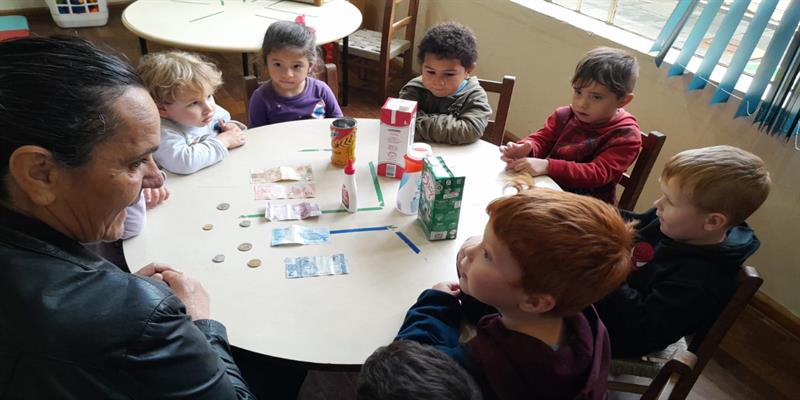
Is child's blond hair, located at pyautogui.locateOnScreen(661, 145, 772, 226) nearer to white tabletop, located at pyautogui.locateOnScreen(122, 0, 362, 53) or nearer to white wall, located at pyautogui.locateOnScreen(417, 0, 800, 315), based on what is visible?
white wall, located at pyautogui.locateOnScreen(417, 0, 800, 315)

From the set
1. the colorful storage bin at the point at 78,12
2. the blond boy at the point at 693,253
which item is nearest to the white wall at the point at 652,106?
the blond boy at the point at 693,253

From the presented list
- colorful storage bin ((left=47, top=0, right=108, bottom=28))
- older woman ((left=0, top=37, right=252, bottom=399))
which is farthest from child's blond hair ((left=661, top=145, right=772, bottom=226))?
colorful storage bin ((left=47, top=0, right=108, bottom=28))

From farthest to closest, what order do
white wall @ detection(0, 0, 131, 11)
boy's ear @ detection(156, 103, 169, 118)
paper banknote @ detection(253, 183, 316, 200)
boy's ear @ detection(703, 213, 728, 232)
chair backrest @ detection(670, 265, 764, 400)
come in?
1. white wall @ detection(0, 0, 131, 11)
2. boy's ear @ detection(156, 103, 169, 118)
3. paper banknote @ detection(253, 183, 316, 200)
4. boy's ear @ detection(703, 213, 728, 232)
5. chair backrest @ detection(670, 265, 764, 400)

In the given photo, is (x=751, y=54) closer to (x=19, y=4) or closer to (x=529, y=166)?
(x=529, y=166)

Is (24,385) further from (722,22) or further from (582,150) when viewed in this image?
(722,22)

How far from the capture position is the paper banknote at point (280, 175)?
163cm

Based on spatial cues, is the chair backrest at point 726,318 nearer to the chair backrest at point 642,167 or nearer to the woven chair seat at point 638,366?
the woven chair seat at point 638,366

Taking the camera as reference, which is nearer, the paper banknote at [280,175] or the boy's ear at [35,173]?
the boy's ear at [35,173]

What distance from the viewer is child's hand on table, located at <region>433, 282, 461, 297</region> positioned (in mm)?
1195

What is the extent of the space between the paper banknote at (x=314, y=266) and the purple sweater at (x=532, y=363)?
323 millimetres

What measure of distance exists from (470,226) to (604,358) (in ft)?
1.79

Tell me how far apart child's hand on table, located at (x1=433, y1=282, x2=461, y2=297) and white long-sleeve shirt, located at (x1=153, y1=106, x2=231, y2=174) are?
2.90ft

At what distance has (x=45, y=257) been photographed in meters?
0.75

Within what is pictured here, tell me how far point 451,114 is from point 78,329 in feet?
5.22
